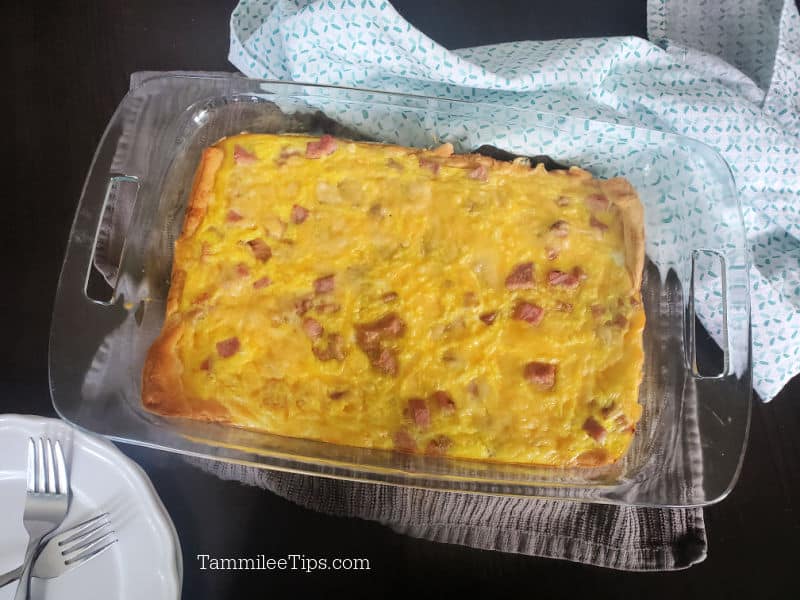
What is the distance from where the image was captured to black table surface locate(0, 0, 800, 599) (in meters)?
1.83

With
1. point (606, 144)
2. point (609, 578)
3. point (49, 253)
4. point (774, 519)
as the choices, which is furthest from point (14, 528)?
point (774, 519)

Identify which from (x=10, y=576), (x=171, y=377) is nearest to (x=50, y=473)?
(x=10, y=576)

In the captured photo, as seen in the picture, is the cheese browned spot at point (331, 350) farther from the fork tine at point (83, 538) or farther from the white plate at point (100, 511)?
the fork tine at point (83, 538)

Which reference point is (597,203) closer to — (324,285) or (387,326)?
(387,326)

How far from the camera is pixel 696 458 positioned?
1.72 m

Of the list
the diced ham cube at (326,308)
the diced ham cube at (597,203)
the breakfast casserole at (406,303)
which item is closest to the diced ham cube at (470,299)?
the breakfast casserole at (406,303)

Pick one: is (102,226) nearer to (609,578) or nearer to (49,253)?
(49,253)

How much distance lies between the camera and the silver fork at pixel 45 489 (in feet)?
5.65

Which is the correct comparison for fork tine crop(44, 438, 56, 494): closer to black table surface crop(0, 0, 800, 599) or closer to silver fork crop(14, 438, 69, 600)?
silver fork crop(14, 438, 69, 600)

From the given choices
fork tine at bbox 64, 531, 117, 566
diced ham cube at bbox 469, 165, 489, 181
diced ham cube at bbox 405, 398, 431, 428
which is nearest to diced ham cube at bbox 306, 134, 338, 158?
diced ham cube at bbox 469, 165, 489, 181

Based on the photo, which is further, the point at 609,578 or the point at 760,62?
the point at 760,62

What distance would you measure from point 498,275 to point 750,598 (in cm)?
123

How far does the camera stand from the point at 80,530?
5.69 ft

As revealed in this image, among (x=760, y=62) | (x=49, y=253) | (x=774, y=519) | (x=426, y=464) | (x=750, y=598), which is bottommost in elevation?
(x=750, y=598)
